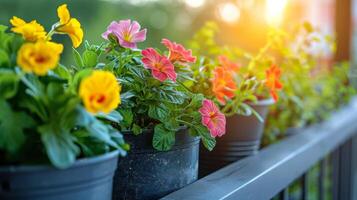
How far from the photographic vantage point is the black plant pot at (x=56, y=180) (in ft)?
1.54

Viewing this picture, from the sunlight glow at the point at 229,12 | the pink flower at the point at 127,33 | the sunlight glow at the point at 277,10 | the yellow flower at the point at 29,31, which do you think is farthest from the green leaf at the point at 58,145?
the sunlight glow at the point at 229,12

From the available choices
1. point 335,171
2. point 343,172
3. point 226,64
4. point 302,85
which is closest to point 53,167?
point 226,64

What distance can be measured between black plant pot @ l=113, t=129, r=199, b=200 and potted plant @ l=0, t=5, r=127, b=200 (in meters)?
0.14

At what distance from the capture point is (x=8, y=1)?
1.88 metres

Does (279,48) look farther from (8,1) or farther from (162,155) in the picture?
(8,1)

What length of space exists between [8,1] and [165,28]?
1.01 meters

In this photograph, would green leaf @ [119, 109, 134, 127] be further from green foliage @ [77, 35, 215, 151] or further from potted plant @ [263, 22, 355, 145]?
potted plant @ [263, 22, 355, 145]

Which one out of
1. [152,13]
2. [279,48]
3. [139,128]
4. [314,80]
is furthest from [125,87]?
[152,13]

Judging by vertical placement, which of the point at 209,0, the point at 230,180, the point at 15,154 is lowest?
the point at 230,180

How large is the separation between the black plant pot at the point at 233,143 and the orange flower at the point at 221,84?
0.18 m

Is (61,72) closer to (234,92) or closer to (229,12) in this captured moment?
(234,92)

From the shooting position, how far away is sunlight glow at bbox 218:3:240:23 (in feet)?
8.44

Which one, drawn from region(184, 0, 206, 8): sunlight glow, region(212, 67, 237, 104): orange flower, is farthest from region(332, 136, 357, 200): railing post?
region(212, 67, 237, 104): orange flower

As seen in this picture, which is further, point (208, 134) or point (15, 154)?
point (208, 134)
